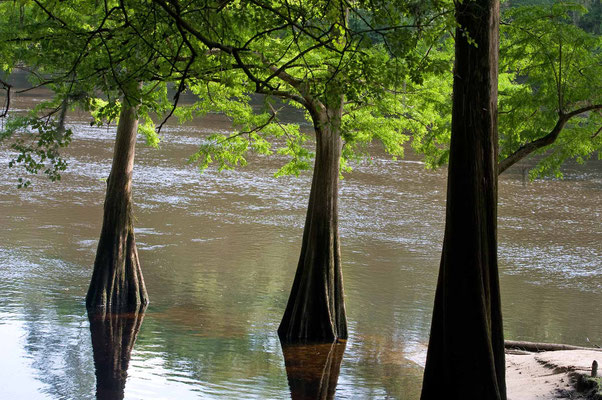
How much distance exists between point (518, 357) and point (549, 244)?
12923 millimetres

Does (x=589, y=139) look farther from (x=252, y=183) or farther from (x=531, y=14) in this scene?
(x=252, y=183)

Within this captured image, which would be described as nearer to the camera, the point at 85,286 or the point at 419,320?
the point at 419,320

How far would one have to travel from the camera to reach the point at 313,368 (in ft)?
41.7

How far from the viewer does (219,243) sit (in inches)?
888

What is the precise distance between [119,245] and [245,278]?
15.8ft

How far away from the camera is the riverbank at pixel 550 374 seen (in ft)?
31.3

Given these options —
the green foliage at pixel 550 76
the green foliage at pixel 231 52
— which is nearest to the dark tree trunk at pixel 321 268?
the green foliage at pixel 231 52

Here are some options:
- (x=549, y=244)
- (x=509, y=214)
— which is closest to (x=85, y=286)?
(x=549, y=244)

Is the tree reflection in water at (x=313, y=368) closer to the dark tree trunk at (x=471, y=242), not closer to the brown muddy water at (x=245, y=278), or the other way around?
the brown muddy water at (x=245, y=278)

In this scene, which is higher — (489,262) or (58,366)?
(489,262)

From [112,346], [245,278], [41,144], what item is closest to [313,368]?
[112,346]

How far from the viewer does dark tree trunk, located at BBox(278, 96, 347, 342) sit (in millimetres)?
13383

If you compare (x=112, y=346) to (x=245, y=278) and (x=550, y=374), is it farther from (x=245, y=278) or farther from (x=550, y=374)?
(x=550, y=374)

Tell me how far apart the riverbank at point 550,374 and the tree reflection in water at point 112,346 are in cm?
541
